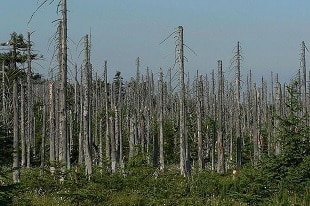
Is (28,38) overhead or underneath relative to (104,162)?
overhead

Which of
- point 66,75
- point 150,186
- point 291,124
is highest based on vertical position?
point 66,75

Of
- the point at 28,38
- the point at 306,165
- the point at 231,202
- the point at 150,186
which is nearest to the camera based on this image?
the point at 231,202

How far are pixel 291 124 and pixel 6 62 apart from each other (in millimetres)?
28386

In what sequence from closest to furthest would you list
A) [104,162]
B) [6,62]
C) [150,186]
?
[150,186] → [104,162] → [6,62]

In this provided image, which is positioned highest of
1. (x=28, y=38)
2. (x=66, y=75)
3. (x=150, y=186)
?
(x=28, y=38)

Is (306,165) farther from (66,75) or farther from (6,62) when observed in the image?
(6,62)

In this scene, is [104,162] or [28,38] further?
[28,38]

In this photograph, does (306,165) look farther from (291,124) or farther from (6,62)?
(6,62)

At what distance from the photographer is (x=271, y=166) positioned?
15203mm

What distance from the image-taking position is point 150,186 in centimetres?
1753

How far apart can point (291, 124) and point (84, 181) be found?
680cm

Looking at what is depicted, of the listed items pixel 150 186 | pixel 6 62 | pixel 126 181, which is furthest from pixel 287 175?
pixel 6 62

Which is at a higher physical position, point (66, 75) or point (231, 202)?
point (66, 75)

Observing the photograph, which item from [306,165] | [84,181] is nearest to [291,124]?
[306,165]
